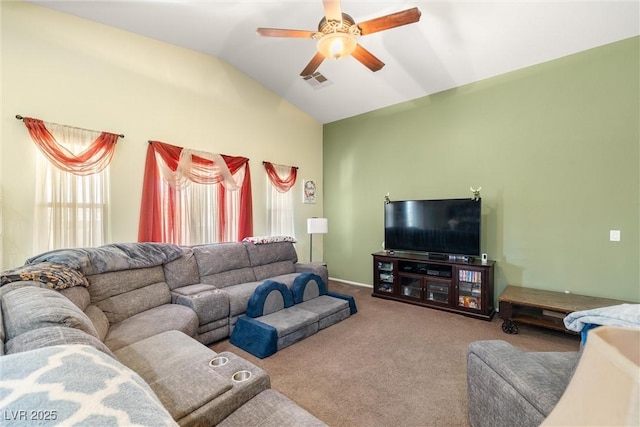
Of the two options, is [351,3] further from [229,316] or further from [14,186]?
[14,186]

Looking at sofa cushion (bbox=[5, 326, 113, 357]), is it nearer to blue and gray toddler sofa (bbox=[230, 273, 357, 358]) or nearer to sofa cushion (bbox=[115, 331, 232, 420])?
sofa cushion (bbox=[115, 331, 232, 420])

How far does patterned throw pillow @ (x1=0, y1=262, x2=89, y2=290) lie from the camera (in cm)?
181

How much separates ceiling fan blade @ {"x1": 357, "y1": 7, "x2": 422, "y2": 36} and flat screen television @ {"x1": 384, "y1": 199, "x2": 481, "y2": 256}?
2.39 meters

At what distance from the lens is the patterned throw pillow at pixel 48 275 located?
1807mm

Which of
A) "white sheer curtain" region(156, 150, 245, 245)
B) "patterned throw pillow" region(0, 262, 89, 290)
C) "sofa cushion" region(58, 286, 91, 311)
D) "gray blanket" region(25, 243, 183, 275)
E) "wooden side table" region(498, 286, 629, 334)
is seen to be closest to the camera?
"patterned throw pillow" region(0, 262, 89, 290)

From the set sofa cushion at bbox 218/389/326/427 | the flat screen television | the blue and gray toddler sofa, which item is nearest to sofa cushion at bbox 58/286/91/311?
the blue and gray toddler sofa

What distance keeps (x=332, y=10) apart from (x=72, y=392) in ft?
8.24

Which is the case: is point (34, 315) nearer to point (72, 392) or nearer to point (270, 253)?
point (72, 392)

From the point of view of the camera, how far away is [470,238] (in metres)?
3.59

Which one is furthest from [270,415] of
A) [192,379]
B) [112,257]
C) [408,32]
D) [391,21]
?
[408,32]

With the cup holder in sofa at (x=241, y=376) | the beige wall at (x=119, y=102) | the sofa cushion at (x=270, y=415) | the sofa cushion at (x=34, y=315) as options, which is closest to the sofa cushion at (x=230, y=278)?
the beige wall at (x=119, y=102)

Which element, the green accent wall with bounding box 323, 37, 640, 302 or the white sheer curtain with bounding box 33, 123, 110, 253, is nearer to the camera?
the white sheer curtain with bounding box 33, 123, 110, 253

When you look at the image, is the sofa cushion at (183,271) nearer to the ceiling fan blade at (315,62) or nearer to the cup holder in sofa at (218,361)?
the cup holder in sofa at (218,361)

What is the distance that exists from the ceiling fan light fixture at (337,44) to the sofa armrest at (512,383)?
234 centimetres
